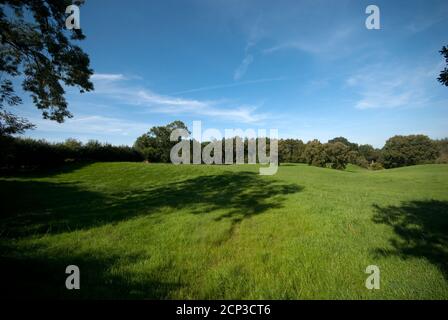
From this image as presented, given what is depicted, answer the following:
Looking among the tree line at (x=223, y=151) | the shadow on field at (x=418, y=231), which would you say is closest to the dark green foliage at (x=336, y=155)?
the tree line at (x=223, y=151)

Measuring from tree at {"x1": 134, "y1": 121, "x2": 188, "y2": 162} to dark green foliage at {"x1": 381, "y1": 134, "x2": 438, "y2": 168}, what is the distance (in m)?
76.7

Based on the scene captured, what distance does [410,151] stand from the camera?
78000mm

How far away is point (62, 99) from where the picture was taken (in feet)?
48.6

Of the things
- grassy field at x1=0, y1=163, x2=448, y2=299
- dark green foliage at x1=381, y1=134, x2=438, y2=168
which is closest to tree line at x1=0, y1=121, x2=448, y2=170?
dark green foliage at x1=381, y1=134, x2=438, y2=168

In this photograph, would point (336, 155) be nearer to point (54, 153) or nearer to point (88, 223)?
point (54, 153)

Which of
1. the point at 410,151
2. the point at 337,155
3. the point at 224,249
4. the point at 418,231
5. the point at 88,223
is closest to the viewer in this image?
the point at 224,249

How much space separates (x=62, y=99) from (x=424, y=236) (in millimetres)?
19306

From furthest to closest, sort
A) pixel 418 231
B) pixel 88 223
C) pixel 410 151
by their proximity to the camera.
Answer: pixel 410 151 → pixel 88 223 → pixel 418 231

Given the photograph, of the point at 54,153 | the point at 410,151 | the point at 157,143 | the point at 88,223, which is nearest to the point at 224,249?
the point at 88,223

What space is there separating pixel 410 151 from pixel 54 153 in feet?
326

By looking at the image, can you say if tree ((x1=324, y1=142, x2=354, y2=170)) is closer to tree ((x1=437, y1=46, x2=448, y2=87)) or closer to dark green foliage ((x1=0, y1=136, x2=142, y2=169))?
dark green foliage ((x1=0, y1=136, x2=142, y2=169))

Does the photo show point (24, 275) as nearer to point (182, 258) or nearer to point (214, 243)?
point (182, 258)

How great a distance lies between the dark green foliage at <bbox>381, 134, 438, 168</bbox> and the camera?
252 feet
